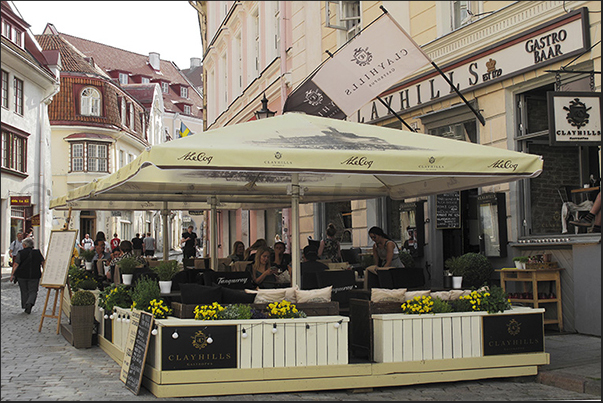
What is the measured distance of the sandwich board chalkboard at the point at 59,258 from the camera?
11188 millimetres

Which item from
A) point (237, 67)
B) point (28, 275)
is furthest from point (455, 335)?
point (237, 67)

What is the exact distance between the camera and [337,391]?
A: 22.1 ft

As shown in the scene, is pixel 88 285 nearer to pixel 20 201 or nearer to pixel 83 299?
pixel 83 299

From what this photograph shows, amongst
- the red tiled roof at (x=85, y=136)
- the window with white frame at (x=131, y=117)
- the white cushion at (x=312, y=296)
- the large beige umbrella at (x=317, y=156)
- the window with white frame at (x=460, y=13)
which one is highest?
the window with white frame at (x=131, y=117)

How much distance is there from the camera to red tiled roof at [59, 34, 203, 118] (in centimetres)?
6581

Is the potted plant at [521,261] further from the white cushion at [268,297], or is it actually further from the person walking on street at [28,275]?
the person walking on street at [28,275]

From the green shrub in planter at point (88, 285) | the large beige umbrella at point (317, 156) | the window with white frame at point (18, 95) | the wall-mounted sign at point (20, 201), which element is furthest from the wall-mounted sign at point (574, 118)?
the window with white frame at point (18, 95)

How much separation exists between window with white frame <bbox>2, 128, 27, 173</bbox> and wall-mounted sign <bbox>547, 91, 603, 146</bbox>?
1001 inches

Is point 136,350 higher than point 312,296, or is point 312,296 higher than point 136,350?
point 312,296

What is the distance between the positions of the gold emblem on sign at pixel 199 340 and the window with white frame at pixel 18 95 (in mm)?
27166

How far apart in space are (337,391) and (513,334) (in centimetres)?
195

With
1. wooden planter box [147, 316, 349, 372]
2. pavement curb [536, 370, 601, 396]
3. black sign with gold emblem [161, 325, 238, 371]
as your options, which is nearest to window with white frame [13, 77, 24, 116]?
wooden planter box [147, 316, 349, 372]

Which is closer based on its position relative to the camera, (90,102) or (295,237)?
(295,237)

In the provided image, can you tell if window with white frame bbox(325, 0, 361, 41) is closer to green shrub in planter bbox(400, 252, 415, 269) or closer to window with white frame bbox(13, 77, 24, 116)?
green shrub in planter bbox(400, 252, 415, 269)
